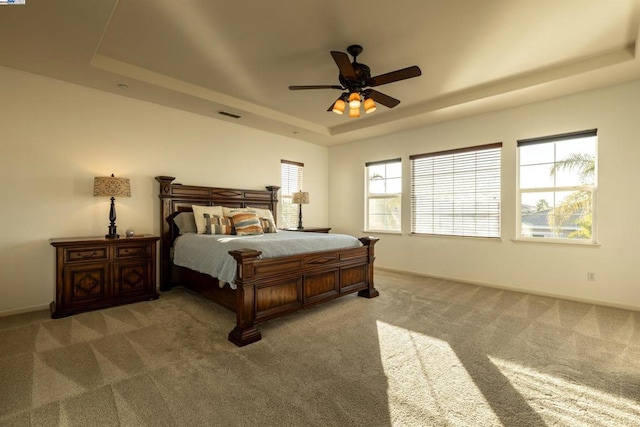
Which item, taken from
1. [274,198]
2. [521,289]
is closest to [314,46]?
[274,198]

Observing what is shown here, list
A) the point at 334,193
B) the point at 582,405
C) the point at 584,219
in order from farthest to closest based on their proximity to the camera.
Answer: the point at 334,193 < the point at 584,219 < the point at 582,405

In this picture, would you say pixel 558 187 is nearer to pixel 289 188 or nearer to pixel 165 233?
pixel 289 188

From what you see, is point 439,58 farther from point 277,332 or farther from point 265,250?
point 277,332

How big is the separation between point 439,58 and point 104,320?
4594mm

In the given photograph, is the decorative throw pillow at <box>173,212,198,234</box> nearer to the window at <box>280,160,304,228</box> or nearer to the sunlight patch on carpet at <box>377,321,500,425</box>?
the window at <box>280,160,304,228</box>

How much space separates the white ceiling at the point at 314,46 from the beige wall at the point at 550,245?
1.02 ft

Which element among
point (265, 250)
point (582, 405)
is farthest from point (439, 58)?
point (582, 405)

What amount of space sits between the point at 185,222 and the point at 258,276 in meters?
2.12

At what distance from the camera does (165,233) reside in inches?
169

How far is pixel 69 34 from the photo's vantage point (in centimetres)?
263

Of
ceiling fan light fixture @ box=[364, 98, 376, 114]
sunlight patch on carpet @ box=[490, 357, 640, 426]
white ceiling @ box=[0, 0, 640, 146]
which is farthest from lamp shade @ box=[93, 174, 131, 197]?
→ sunlight patch on carpet @ box=[490, 357, 640, 426]

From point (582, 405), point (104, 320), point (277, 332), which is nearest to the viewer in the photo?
point (582, 405)

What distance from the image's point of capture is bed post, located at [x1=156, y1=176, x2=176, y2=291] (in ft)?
13.9

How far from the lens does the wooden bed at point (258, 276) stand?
2645 millimetres
